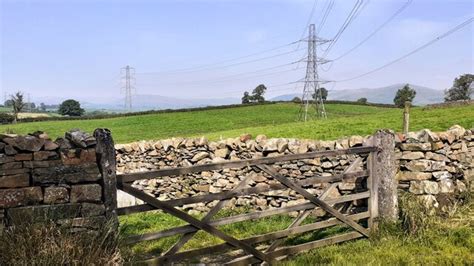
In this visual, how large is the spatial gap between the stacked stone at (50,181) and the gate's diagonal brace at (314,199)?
2.21 meters

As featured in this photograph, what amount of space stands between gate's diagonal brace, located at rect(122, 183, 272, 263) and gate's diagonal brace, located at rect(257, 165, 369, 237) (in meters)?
0.99

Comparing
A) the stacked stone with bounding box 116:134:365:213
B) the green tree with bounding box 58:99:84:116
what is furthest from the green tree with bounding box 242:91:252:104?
the stacked stone with bounding box 116:134:365:213

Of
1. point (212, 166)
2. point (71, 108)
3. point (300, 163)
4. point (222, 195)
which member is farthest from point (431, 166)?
point (71, 108)

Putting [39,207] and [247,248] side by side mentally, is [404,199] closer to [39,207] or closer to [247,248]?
[247,248]

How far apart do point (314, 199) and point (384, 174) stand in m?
1.48

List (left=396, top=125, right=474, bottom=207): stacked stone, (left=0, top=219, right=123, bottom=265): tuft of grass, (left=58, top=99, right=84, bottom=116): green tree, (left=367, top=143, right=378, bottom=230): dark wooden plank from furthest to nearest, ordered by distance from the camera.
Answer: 1. (left=58, top=99, right=84, bottom=116): green tree
2. (left=396, top=125, right=474, bottom=207): stacked stone
3. (left=367, top=143, right=378, bottom=230): dark wooden plank
4. (left=0, top=219, right=123, bottom=265): tuft of grass

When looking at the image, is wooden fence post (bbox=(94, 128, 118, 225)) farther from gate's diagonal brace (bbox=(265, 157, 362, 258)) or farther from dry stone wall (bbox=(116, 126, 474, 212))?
dry stone wall (bbox=(116, 126, 474, 212))

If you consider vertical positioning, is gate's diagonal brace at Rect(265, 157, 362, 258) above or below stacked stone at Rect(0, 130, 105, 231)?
below

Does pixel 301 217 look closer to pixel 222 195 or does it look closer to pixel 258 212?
pixel 258 212

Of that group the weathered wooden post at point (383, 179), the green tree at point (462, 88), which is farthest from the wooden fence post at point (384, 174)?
the green tree at point (462, 88)

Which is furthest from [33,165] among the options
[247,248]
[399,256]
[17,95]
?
[17,95]

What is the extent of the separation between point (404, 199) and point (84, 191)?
517 cm

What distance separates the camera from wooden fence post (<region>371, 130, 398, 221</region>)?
6.66 m

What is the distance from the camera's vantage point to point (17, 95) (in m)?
72.6
